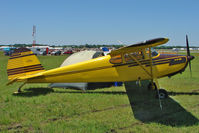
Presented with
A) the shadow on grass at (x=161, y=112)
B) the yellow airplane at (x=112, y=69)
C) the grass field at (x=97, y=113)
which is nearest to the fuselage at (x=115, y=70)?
→ the yellow airplane at (x=112, y=69)

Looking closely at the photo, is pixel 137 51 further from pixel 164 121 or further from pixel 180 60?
pixel 164 121

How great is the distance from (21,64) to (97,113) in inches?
170

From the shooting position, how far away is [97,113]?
5.40 metres

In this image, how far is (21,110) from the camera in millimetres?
5641

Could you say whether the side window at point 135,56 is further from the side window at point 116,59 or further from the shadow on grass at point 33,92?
the shadow on grass at point 33,92

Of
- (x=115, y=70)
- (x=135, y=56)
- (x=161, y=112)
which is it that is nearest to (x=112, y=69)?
(x=115, y=70)

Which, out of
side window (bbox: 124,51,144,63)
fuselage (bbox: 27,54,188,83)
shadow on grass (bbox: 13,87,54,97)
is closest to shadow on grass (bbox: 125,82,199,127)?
fuselage (bbox: 27,54,188,83)

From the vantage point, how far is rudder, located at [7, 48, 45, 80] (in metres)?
7.32

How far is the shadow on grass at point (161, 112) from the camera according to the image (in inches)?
185

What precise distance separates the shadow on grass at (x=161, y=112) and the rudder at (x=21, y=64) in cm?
463

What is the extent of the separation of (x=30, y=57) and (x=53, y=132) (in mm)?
4577

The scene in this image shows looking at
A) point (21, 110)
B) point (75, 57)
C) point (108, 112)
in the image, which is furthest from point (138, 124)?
point (75, 57)

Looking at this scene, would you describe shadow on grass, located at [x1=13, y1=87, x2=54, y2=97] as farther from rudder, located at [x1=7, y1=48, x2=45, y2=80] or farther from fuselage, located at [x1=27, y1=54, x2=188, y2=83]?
rudder, located at [x1=7, y1=48, x2=45, y2=80]

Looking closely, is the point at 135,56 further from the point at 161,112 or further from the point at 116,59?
the point at 161,112
